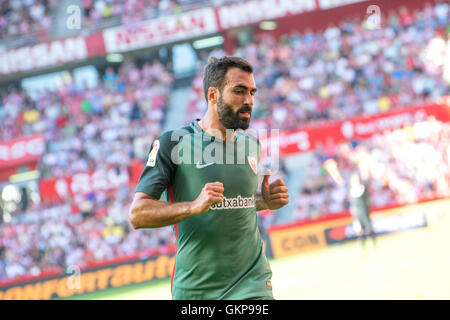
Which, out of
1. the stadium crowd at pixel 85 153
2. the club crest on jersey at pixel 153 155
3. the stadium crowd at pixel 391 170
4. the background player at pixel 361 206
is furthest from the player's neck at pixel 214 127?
the stadium crowd at pixel 391 170

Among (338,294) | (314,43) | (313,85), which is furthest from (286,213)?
(338,294)

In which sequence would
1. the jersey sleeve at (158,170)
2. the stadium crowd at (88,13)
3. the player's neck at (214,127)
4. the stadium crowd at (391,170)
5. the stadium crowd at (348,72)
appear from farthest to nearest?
the stadium crowd at (88,13), the stadium crowd at (348,72), the stadium crowd at (391,170), the player's neck at (214,127), the jersey sleeve at (158,170)

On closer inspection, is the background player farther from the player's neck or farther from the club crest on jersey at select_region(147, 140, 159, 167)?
the club crest on jersey at select_region(147, 140, 159, 167)

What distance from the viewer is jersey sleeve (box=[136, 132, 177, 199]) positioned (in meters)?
3.35

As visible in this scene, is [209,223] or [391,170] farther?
[391,170]

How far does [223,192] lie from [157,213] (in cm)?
47

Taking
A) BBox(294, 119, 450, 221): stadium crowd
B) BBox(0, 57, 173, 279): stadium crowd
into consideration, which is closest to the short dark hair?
BBox(0, 57, 173, 279): stadium crowd

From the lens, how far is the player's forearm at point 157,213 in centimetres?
316

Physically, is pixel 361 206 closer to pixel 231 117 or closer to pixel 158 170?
pixel 231 117

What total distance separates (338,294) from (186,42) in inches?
691

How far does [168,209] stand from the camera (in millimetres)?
3184

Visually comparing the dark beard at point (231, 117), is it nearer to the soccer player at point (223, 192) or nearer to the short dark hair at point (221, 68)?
the soccer player at point (223, 192)

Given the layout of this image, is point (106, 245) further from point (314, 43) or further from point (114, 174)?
point (314, 43)

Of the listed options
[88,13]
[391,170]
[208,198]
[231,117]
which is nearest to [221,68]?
[231,117]
